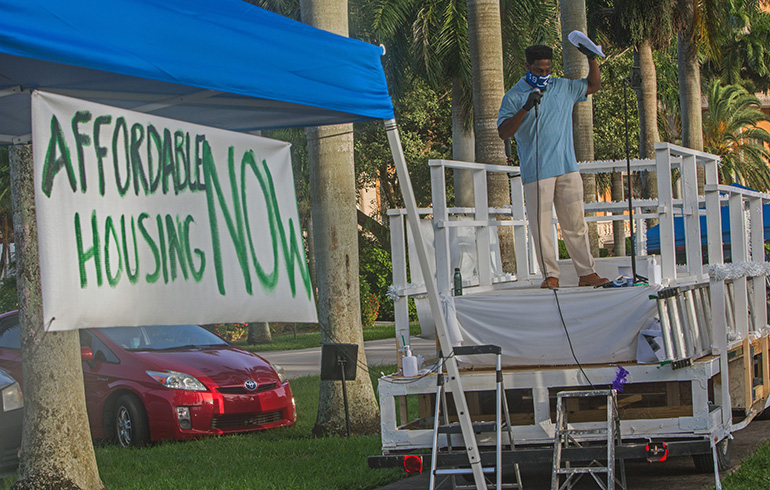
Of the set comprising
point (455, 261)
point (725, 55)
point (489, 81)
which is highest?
point (725, 55)

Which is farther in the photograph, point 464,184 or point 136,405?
point 464,184

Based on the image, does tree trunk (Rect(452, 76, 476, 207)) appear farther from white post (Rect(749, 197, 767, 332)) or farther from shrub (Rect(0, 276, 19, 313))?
shrub (Rect(0, 276, 19, 313))

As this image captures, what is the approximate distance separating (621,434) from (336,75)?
3.08 m

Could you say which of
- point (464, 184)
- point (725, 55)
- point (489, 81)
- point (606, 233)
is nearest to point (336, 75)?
point (489, 81)

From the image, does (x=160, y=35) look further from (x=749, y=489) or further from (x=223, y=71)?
(x=749, y=489)

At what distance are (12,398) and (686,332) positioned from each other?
6.08m

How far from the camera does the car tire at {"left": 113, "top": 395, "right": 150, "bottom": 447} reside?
10.5m

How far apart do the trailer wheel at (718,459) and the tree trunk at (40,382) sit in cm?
459

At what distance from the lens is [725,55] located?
58.2 meters

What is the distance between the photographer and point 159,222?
4.54m

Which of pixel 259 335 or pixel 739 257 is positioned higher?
pixel 739 257

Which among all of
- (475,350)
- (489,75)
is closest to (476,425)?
(475,350)

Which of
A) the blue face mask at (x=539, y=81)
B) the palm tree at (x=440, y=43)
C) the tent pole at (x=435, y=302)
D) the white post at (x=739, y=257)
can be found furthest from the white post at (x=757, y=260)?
the palm tree at (x=440, y=43)

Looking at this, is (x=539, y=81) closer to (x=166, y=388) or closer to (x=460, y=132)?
(x=166, y=388)
